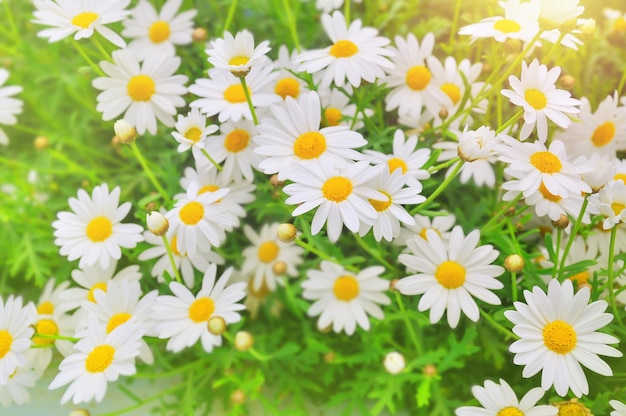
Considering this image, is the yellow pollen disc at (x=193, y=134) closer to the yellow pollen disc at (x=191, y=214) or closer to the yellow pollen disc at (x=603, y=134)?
the yellow pollen disc at (x=191, y=214)

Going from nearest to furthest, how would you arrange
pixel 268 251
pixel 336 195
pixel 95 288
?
pixel 336 195
pixel 95 288
pixel 268 251

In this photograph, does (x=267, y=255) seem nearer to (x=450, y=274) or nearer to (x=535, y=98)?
(x=450, y=274)

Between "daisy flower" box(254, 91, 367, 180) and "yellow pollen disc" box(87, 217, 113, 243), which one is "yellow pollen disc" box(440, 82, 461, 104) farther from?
"yellow pollen disc" box(87, 217, 113, 243)

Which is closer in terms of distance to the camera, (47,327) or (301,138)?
(301,138)

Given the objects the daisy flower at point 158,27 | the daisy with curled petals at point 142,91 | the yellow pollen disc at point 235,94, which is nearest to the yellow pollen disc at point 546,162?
the yellow pollen disc at point 235,94

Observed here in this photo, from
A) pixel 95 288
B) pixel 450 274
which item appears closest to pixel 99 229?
pixel 95 288

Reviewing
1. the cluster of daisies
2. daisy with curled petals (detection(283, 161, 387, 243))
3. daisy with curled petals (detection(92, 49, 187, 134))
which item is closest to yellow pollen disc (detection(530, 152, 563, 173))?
the cluster of daisies
